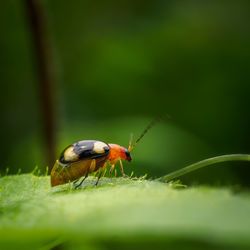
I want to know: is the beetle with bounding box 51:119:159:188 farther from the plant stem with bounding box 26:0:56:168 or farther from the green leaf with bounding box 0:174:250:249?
the plant stem with bounding box 26:0:56:168

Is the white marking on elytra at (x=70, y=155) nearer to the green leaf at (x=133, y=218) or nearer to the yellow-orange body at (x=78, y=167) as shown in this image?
the yellow-orange body at (x=78, y=167)

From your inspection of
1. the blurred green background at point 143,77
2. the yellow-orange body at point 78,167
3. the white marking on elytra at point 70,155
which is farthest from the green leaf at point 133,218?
the blurred green background at point 143,77

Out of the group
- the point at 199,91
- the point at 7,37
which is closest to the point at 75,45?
the point at 7,37

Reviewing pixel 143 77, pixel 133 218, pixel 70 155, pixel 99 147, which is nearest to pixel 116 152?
pixel 99 147

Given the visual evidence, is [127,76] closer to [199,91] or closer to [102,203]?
[199,91]

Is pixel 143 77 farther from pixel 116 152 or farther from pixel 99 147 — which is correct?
pixel 99 147
